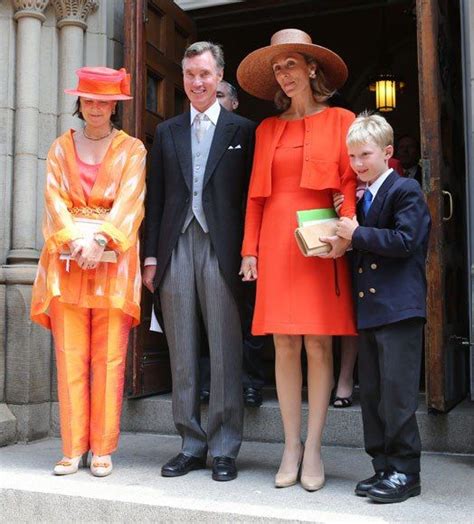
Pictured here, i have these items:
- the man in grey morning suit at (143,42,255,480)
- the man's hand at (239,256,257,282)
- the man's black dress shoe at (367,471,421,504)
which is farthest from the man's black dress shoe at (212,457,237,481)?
the man's hand at (239,256,257,282)

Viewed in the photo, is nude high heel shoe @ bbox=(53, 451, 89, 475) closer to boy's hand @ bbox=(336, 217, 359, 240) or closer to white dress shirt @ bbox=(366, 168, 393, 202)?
boy's hand @ bbox=(336, 217, 359, 240)

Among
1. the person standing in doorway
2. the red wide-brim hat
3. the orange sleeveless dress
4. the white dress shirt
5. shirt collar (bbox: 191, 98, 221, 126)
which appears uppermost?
the red wide-brim hat

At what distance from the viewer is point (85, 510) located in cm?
329

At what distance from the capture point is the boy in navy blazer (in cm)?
315

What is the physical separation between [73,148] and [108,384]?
4.00 ft

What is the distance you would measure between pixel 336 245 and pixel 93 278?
124 centimetres

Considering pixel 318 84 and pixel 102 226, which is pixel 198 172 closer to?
pixel 102 226

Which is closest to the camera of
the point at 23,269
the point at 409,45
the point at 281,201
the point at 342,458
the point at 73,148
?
the point at 281,201

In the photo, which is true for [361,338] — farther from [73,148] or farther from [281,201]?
[73,148]

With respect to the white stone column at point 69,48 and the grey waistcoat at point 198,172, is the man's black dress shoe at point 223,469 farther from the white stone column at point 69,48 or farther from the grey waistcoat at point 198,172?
the white stone column at point 69,48

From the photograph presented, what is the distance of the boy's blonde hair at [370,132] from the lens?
3.24 m

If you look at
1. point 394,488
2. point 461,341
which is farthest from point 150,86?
point 394,488

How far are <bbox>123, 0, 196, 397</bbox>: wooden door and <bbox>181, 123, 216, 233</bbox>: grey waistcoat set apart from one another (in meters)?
1.16

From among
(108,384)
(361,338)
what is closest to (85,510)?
(108,384)
